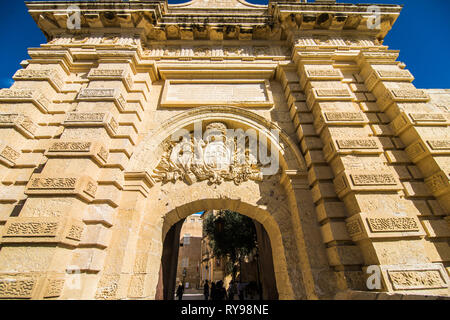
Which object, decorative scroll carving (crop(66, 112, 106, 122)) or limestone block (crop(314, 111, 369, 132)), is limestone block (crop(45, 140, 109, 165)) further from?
limestone block (crop(314, 111, 369, 132))

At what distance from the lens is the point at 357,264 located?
343cm

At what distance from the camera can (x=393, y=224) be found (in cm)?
338

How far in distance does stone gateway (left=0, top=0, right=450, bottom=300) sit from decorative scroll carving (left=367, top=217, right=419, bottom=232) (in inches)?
0.8

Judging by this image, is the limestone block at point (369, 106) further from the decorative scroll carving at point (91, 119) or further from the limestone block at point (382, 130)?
the decorative scroll carving at point (91, 119)

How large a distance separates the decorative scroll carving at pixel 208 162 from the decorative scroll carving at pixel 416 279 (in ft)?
9.74

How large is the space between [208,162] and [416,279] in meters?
4.37

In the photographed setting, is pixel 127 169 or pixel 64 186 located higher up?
pixel 127 169

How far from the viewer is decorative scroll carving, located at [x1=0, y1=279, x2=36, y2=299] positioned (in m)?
2.87

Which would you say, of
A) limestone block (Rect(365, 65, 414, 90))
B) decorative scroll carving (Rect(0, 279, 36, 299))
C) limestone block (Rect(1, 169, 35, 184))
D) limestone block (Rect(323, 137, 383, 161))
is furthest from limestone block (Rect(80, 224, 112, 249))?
limestone block (Rect(365, 65, 414, 90))

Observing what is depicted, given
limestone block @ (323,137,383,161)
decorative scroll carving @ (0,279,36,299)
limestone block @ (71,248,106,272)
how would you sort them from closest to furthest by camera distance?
decorative scroll carving @ (0,279,36,299), limestone block @ (71,248,106,272), limestone block @ (323,137,383,161)

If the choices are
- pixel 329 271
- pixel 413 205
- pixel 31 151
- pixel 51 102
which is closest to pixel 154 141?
pixel 31 151
